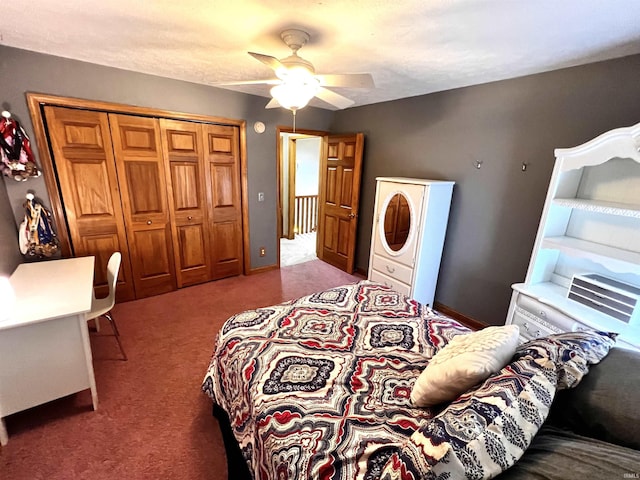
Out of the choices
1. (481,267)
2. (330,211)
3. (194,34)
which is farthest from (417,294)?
(194,34)

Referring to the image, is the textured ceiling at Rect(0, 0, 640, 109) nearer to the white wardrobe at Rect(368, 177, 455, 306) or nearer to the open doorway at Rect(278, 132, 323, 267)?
the white wardrobe at Rect(368, 177, 455, 306)

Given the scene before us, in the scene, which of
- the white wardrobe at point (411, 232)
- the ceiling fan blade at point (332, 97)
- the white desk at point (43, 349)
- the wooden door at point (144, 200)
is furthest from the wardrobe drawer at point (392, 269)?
the white desk at point (43, 349)

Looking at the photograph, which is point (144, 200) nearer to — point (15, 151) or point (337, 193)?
point (15, 151)

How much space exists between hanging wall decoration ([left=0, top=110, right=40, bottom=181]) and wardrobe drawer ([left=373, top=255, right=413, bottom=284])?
323 cm

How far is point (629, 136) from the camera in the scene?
60.2 inches

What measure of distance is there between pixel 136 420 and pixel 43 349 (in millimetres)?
667

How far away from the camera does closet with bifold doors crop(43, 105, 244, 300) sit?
8.39 ft

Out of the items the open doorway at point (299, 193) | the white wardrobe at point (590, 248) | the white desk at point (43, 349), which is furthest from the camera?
the open doorway at point (299, 193)

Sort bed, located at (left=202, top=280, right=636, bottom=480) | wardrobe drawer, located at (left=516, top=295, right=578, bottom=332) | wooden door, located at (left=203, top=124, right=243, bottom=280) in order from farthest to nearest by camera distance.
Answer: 1. wooden door, located at (left=203, top=124, right=243, bottom=280)
2. wardrobe drawer, located at (left=516, top=295, right=578, bottom=332)
3. bed, located at (left=202, top=280, right=636, bottom=480)

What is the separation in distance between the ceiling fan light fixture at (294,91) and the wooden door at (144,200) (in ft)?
5.97

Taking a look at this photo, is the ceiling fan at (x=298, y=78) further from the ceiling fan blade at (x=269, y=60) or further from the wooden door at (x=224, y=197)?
the wooden door at (x=224, y=197)

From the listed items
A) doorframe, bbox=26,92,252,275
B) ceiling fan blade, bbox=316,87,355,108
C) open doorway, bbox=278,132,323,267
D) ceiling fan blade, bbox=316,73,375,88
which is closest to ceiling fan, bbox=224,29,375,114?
ceiling fan blade, bbox=316,73,375,88

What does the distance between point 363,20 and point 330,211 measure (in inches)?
113

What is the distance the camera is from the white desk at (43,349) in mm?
1514
